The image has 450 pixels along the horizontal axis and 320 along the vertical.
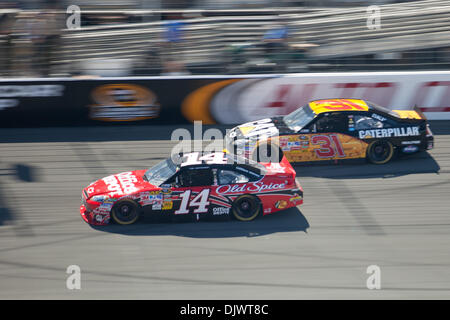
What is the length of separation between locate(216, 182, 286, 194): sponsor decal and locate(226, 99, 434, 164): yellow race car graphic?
2.09m

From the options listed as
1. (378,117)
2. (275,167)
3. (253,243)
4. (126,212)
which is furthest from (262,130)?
(126,212)

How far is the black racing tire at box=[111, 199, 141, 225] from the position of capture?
9.23 metres

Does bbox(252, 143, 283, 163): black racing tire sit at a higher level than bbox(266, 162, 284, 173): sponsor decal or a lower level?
higher

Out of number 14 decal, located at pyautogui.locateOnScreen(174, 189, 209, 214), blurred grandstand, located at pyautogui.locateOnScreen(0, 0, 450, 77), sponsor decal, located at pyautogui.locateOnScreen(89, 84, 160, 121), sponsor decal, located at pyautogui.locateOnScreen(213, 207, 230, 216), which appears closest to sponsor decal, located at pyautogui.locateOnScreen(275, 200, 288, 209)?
sponsor decal, located at pyautogui.locateOnScreen(213, 207, 230, 216)

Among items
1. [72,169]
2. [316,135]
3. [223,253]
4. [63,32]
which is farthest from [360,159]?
[63,32]

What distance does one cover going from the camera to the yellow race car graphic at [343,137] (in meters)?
11.6

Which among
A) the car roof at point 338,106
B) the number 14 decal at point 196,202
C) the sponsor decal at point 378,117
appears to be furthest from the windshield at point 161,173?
the sponsor decal at point 378,117

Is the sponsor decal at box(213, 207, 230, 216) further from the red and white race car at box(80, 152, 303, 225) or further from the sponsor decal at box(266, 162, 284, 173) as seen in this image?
the sponsor decal at box(266, 162, 284, 173)

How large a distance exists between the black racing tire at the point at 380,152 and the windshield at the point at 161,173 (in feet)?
14.4

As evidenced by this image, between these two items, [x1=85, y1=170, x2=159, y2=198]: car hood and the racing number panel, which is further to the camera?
the racing number panel

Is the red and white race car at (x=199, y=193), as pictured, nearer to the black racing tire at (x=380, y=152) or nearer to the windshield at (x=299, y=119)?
the windshield at (x=299, y=119)

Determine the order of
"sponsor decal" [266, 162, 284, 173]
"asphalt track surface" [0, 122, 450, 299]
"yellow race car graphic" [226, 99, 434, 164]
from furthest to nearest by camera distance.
Result: "yellow race car graphic" [226, 99, 434, 164] → "sponsor decal" [266, 162, 284, 173] → "asphalt track surface" [0, 122, 450, 299]

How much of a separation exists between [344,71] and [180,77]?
4188 millimetres

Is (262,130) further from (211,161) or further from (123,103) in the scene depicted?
(123,103)
